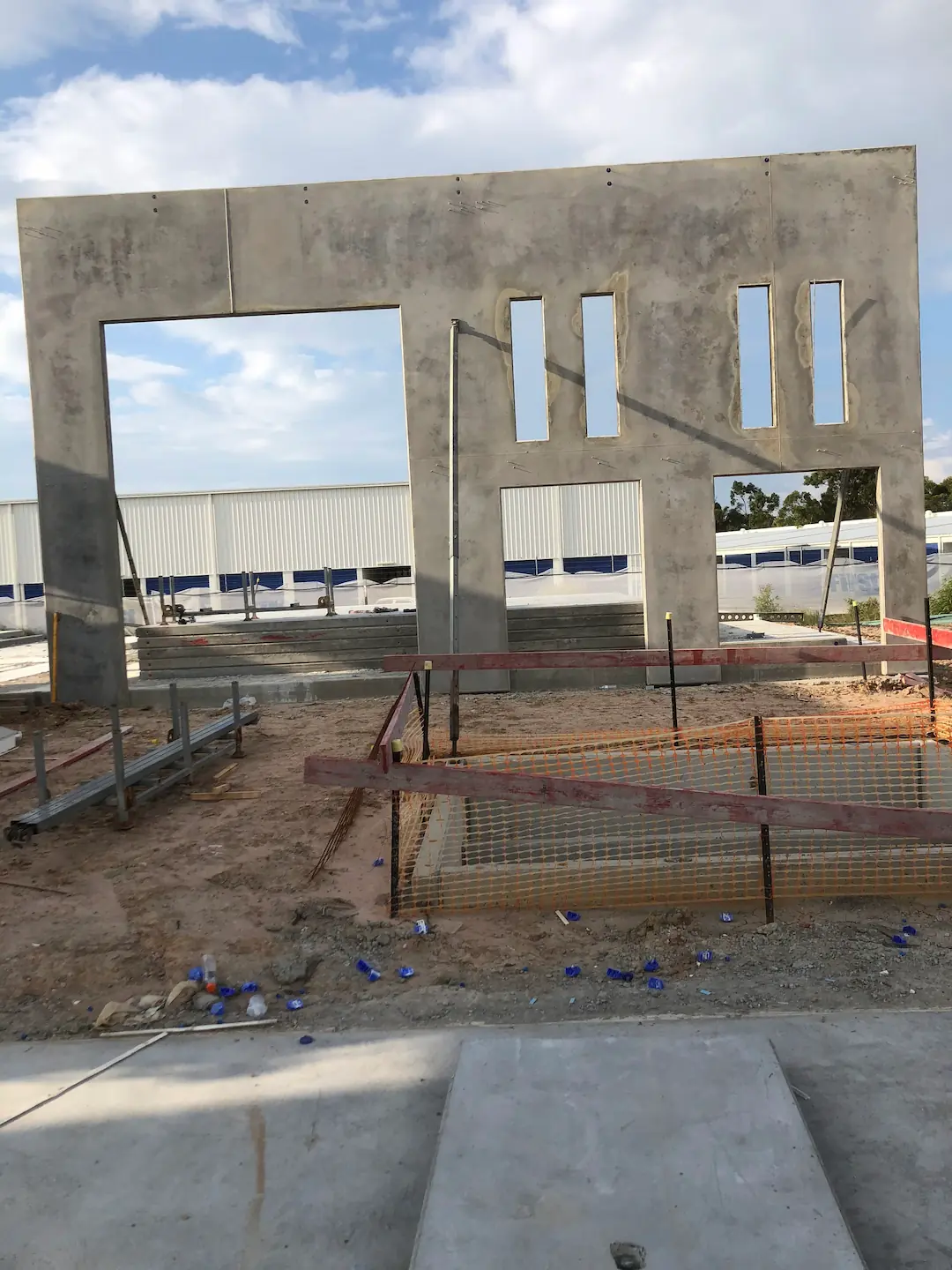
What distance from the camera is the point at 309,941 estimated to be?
5.36 m

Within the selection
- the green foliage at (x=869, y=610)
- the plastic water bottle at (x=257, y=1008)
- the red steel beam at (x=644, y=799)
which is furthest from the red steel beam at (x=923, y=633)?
the green foliage at (x=869, y=610)

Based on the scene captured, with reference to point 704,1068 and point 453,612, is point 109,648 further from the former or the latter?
point 704,1068

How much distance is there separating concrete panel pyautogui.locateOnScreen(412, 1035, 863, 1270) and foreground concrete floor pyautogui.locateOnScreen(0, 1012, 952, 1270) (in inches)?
6.1

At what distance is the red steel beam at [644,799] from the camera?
172 inches

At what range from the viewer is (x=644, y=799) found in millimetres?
4531

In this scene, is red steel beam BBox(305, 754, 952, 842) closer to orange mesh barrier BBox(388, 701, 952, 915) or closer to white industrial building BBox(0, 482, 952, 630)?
orange mesh barrier BBox(388, 701, 952, 915)

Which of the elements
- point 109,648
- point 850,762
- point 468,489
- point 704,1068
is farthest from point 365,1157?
point 109,648

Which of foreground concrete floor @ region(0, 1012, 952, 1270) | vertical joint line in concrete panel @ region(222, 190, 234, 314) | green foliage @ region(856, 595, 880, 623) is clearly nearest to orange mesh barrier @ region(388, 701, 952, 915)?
foreground concrete floor @ region(0, 1012, 952, 1270)

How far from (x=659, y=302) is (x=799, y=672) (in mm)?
6699

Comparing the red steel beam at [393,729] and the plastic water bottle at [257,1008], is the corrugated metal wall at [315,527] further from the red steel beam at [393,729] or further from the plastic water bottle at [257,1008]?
the plastic water bottle at [257,1008]

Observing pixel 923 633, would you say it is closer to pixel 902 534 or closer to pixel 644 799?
pixel 902 534

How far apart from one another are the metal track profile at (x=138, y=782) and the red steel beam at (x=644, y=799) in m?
3.38

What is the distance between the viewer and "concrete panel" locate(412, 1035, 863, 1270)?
8.46 feet

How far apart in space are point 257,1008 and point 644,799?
2.26 meters
